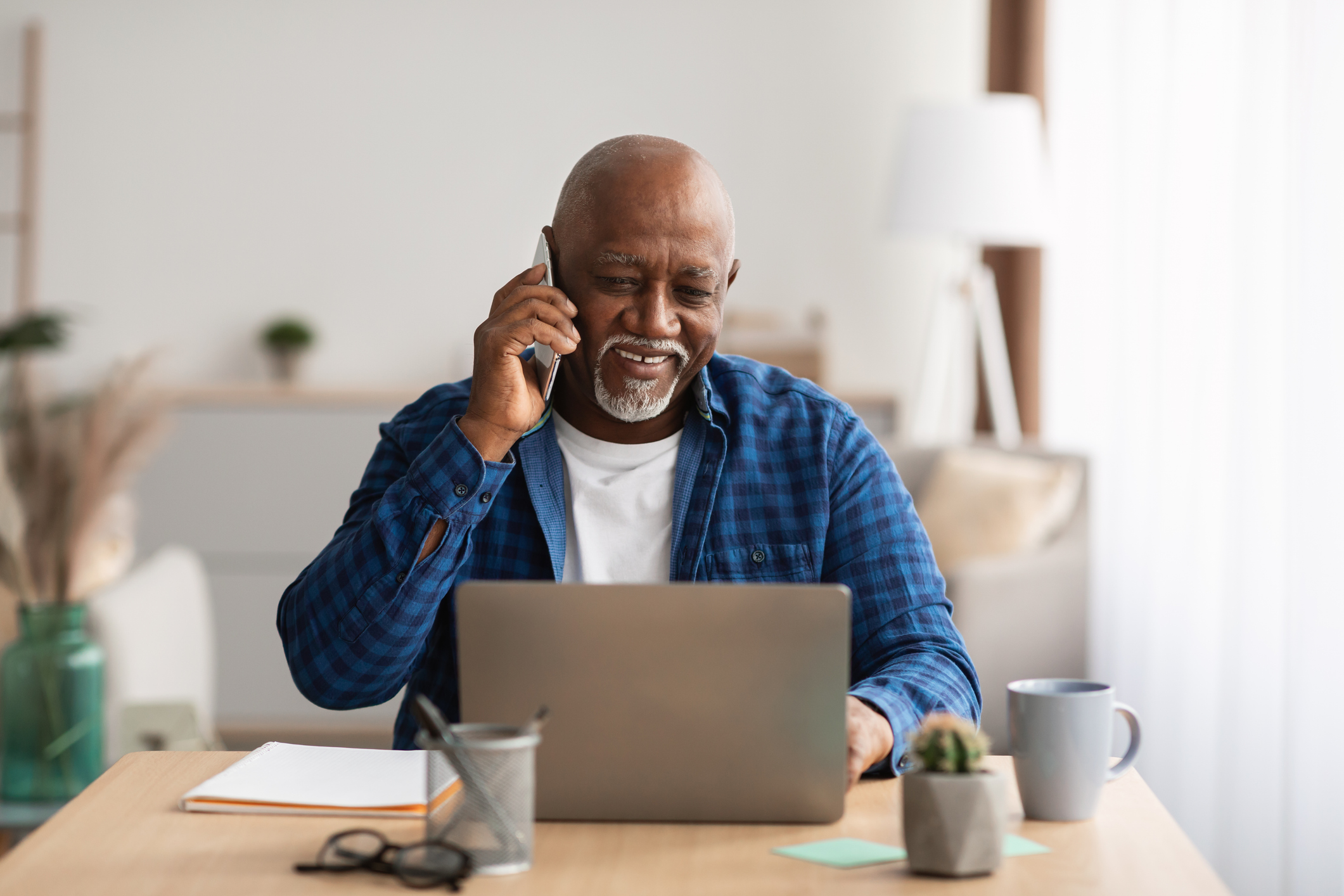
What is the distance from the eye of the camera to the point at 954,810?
958 mm

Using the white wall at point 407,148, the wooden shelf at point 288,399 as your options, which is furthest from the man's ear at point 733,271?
the white wall at point 407,148

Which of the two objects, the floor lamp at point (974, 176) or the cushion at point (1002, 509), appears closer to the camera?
the cushion at point (1002, 509)

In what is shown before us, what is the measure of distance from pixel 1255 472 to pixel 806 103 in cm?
243

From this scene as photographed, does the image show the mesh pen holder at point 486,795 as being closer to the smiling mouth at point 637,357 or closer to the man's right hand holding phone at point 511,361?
the man's right hand holding phone at point 511,361

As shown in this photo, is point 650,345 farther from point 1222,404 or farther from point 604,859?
point 1222,404

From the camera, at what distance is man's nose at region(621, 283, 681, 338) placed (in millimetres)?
1565

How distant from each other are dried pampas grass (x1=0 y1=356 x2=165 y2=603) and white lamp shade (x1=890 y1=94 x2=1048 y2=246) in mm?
2136

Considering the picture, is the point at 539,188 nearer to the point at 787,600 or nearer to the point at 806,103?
the point at 806,103

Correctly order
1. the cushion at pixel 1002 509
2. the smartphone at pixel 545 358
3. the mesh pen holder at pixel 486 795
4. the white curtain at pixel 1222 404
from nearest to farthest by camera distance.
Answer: the mesh pen holder at pixel 486 795 < the smartphone at pixel 545 358 < the white curtain at pixel 1222 404 < the cushion at pixel 1002 509

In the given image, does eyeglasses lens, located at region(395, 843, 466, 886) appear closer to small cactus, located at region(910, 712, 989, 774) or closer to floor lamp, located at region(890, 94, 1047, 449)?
small cactus, located at region(910, 712, 989, 774)

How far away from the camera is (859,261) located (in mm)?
4754

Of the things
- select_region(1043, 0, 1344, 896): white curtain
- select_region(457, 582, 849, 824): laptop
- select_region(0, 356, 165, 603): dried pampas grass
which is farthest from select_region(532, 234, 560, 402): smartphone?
select_region(1043, 0, 1344, 896): white curtain

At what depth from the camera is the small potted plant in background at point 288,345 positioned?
461 cm

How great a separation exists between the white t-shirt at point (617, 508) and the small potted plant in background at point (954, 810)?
2.17 ft
